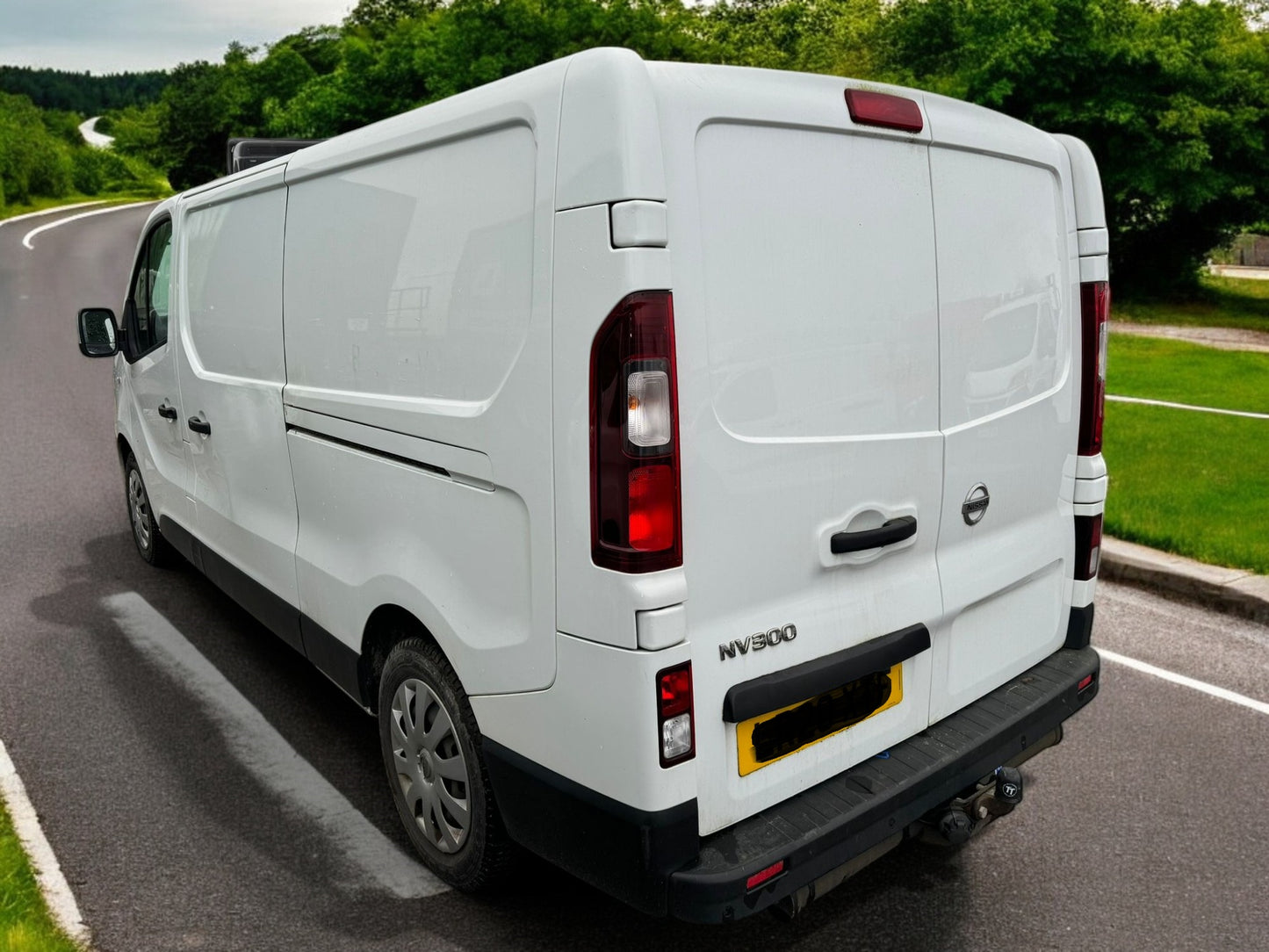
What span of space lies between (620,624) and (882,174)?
1329 mm

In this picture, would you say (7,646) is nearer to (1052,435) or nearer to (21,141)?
(1052,435)

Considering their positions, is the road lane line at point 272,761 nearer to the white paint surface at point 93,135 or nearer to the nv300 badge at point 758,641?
the nv300 badge at point 758,641

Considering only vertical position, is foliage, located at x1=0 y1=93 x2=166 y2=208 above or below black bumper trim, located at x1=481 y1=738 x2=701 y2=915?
above

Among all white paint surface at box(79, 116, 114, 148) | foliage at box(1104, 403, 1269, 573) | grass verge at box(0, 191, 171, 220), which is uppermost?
white paint surface at box(79, 116, 114, 148)

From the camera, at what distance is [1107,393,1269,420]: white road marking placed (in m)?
10.9

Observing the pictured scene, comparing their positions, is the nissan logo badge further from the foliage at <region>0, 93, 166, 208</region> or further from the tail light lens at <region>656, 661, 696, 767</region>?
the foliage at <region>0, 93, 166, 208</region>

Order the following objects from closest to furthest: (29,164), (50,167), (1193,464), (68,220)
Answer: (1193,464), (68,220), (29,164), (50,167)

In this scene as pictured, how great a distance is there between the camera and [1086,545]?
3.55 meters

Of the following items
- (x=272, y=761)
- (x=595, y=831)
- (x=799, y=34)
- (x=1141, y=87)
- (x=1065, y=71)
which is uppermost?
(x=799, y=34)

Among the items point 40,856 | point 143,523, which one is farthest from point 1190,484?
point 40,856

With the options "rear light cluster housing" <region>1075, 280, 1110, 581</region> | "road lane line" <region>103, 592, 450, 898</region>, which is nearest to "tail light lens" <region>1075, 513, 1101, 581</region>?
"rear light cluster housing" <region>1075, 280, 1110, 581</region>

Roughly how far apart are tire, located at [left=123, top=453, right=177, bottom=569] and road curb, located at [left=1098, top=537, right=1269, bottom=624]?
5.28 metres

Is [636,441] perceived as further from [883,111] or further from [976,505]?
[976,505]

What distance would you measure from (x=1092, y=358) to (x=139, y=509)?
5.37 metres
